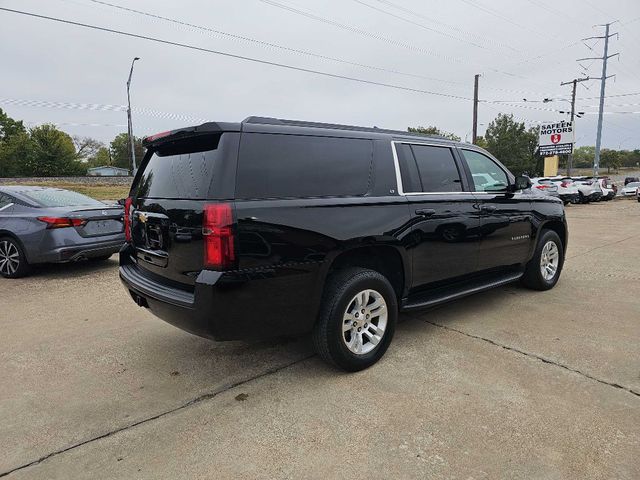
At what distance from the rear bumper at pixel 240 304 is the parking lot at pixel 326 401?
0.51m

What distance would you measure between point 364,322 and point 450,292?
1.13 m

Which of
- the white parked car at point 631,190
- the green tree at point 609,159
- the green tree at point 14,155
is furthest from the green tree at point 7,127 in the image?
the green tree at point 609,159

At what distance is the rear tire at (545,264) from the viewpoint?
5.39m

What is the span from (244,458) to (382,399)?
1023mm

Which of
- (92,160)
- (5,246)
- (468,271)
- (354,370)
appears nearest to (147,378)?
(354,370)

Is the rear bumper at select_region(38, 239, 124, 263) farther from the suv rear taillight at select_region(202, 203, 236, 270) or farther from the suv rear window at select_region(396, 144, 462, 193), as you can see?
the suv rear window at select_region(396, 144, 462, 193)

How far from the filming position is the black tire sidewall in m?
3.21

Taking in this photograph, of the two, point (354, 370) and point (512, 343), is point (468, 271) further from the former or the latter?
point (354, 370)

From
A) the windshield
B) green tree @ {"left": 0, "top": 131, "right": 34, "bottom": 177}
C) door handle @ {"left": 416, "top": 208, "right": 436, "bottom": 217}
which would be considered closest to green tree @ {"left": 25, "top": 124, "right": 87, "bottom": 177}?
green tree @ {"left": 0, "top": 131, "right": 34, "bottom": 177}

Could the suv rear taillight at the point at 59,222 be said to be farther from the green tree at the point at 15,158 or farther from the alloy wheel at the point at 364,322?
the green tree at the point at 15,158

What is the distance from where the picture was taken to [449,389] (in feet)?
10.3

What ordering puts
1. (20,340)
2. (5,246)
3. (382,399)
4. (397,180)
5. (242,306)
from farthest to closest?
1. (5,246)
2. (20,340)
3. (397,180)
4. (382,399)
5. (242,306)

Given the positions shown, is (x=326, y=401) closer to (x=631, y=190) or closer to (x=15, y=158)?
(x=631, y=190)

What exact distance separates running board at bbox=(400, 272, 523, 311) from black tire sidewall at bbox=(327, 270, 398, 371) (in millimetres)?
279
